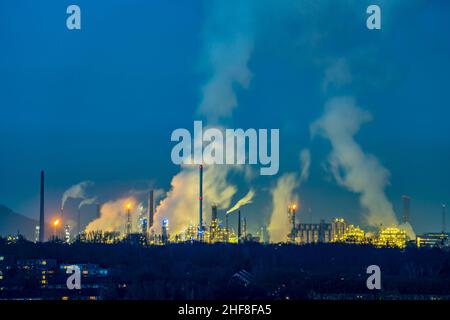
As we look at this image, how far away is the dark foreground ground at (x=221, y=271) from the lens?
190 ft

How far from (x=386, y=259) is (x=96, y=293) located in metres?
26.4

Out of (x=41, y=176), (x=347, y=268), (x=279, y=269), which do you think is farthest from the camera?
(x=41, y=176)

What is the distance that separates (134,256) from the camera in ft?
250

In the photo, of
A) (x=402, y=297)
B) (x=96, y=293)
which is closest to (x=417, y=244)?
(x=402, y=297)

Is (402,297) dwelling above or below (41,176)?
below

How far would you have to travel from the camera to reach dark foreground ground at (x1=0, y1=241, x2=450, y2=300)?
190 feet

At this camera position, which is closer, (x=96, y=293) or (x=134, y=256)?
(x=96, y=293)

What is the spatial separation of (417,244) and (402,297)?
114 ft

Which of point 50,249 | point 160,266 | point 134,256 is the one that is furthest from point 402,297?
point 50,249

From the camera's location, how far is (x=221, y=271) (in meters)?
68.1

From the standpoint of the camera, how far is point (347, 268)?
74688 millimetres
